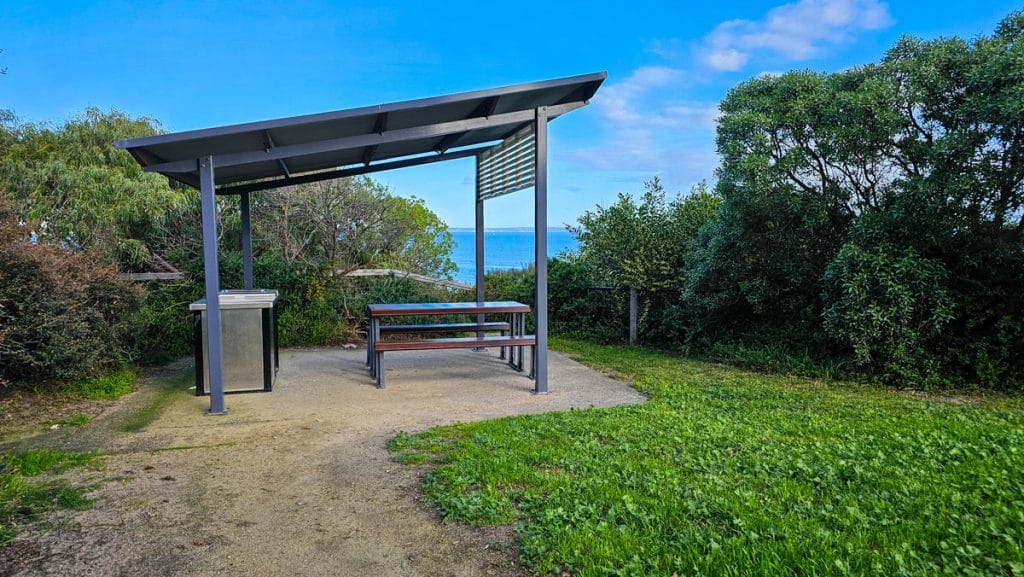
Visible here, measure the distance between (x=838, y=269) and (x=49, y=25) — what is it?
1645cm

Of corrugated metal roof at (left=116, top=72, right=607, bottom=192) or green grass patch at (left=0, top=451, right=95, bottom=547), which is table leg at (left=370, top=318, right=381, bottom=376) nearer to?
corrugated metal roof at (left=116, top=72, right=607, bottom=192)

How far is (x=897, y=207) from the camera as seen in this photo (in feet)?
20.8

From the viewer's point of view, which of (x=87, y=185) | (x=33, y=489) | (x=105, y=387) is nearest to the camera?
(x=33, y=489)

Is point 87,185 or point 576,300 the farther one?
point 87,185

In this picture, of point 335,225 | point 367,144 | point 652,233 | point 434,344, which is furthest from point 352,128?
point 652,233

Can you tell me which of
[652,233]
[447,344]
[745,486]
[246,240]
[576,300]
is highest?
[652,233]

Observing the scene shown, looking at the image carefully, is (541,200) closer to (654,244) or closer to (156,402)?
(654,244)

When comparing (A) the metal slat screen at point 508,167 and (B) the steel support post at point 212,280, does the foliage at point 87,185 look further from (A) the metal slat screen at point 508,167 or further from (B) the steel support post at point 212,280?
(A) the metal slat screen at point 508,167

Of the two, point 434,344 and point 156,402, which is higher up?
point 434,344

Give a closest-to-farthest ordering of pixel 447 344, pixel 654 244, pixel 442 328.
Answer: pixel 447 344
pixel 442 328
pixel 654 244

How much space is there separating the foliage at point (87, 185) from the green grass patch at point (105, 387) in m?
1.59

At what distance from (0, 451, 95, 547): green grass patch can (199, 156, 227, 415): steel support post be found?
1.19 metres

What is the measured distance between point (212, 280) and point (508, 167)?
3325 mm

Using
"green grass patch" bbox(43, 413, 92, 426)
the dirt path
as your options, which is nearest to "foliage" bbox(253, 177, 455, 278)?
the dirt path
